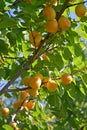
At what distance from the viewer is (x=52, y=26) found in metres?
2.45

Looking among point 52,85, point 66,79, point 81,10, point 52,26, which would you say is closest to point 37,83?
point 52,85

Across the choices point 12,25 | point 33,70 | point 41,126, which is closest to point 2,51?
point 33,70

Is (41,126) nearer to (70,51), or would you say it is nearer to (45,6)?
(70,51)

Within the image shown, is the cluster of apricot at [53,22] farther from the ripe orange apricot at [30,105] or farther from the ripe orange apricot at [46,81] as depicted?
the ripe orange apricot at [30,105]

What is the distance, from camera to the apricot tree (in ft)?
8.44

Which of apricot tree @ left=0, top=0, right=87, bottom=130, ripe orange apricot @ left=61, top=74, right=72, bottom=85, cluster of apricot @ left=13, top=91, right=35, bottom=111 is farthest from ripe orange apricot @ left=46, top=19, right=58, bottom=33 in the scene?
cluster of apricot @ left=13, top=91, right=35, bottom=111

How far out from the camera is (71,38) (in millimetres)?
2734

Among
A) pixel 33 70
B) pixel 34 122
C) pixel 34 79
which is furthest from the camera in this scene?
pixel 34 122

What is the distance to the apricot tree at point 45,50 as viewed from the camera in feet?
8.44

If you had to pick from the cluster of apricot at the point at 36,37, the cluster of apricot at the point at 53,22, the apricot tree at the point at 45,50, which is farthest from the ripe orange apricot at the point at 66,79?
the cluster of apricot at the point at 53,22

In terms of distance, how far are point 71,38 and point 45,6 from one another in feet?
1.05

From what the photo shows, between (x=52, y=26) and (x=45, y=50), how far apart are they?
1.32 ft

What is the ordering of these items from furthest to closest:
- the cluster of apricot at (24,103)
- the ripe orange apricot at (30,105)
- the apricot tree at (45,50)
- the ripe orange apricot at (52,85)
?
1. the ripe orange apricot at (30,105)
2. the cluster of apricot at (24,103)
3. the ripe orange apricot at (52,85)
4. the apricot tree at (45,50)

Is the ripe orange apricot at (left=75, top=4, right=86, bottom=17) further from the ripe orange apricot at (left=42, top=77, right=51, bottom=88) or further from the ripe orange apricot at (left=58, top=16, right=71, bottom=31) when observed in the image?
the ripe orange apricot at (left=42, top=77, right=51, bottom=88)
